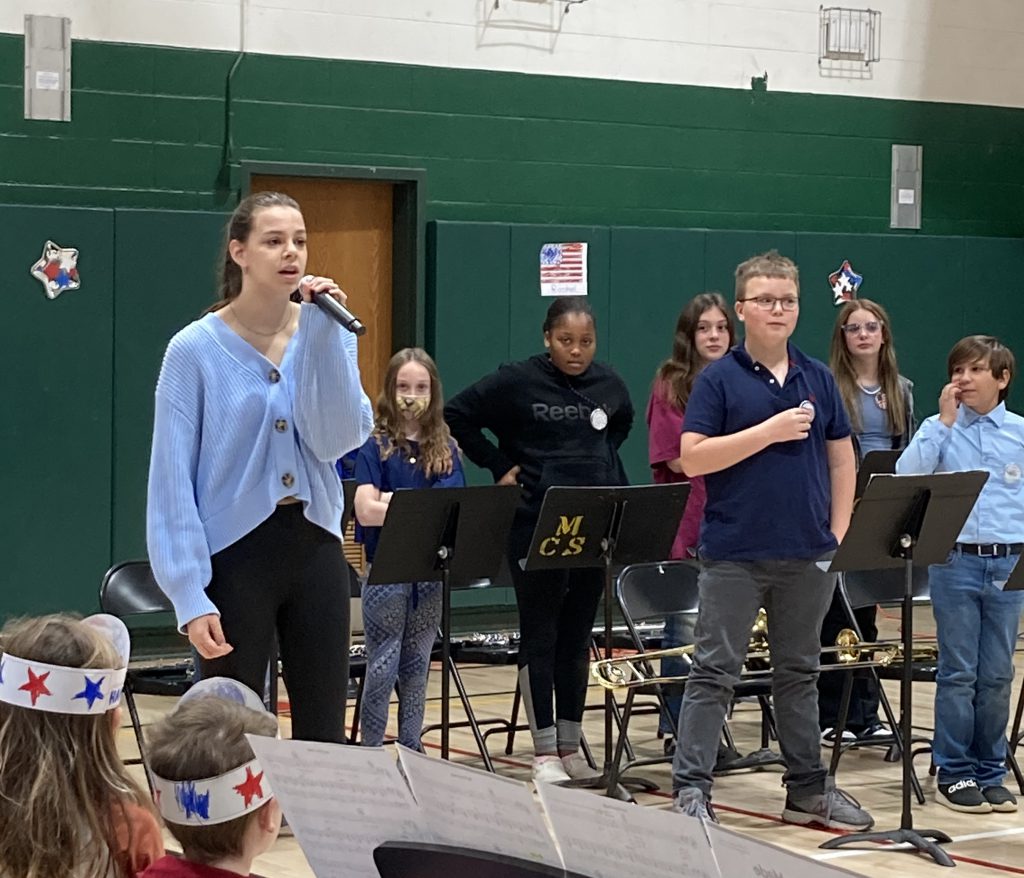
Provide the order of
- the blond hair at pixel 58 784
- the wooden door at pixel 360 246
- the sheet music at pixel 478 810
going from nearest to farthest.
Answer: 1. the sheet music at pixel 478 810
2. the blond hair at pixel 58 784
3. the wooden door at pixel 360 246

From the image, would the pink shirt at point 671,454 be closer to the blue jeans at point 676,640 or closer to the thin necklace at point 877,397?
the blue jeans at point 676,640

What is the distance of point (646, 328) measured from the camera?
10203 mm

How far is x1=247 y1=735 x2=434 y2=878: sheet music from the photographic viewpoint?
7.14 ft

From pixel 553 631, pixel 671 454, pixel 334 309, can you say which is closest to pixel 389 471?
pixel 553 631

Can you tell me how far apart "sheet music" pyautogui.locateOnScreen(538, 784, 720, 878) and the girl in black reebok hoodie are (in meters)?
4.22

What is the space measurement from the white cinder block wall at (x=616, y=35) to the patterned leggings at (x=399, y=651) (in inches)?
152

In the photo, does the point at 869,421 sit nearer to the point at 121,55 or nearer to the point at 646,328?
the point at 646,328

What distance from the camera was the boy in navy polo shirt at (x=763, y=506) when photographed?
5.34 m

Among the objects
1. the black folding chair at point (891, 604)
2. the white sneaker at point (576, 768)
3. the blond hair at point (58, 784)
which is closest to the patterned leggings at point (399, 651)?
the white sneaker at point (576, 768)

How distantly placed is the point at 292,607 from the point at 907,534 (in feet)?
7.67

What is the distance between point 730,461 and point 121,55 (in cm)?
464

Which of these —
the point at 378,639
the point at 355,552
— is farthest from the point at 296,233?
the point at 355,552

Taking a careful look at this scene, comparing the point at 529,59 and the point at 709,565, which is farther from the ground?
the point at 529,59

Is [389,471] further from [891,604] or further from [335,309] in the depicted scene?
[335,309]
